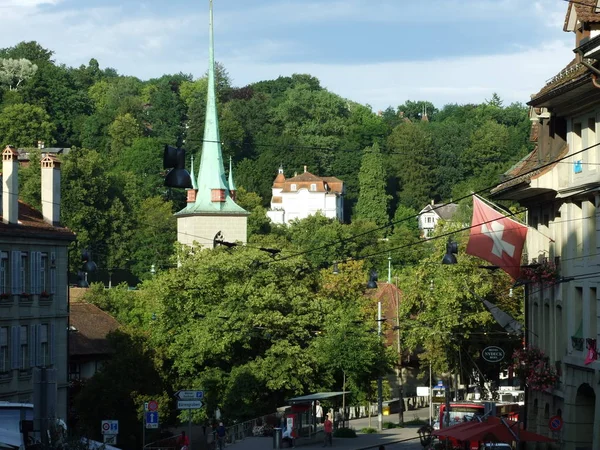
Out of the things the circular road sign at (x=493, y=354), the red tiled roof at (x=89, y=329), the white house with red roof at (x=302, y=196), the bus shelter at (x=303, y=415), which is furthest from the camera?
the white house with red roof at (x=302, y=196)

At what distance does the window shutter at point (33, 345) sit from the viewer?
54.0 m

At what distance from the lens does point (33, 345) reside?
54.4 metres

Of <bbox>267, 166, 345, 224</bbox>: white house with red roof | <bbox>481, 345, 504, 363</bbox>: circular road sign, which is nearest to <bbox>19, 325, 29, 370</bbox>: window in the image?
<bbox>481, 345, 504, 363</bbox>: circular road sign

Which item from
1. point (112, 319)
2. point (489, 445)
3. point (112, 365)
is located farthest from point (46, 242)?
point (112, 319)

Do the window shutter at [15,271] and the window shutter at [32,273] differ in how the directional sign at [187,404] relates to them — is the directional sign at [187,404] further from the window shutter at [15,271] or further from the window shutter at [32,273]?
the window shutter at [32,273]

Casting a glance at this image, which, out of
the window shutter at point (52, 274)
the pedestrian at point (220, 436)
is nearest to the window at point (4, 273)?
the window shutter at point (52, 274)

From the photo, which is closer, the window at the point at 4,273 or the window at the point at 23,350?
the window at the point at 4,273

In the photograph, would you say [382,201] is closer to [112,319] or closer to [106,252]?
[106,252]

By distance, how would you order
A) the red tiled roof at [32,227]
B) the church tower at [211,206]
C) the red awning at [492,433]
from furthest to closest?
the church tower at [211,206]
the red tiled roof at [32,227]
the red awning at [492,433]

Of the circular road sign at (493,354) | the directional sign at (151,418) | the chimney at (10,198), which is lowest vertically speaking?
the directional sign at (151,418)

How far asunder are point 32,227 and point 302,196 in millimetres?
137500

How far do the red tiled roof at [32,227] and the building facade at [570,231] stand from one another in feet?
54.1

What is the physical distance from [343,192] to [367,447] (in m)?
142

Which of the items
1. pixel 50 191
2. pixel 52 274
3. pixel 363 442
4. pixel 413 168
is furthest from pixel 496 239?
pixel 413 168
